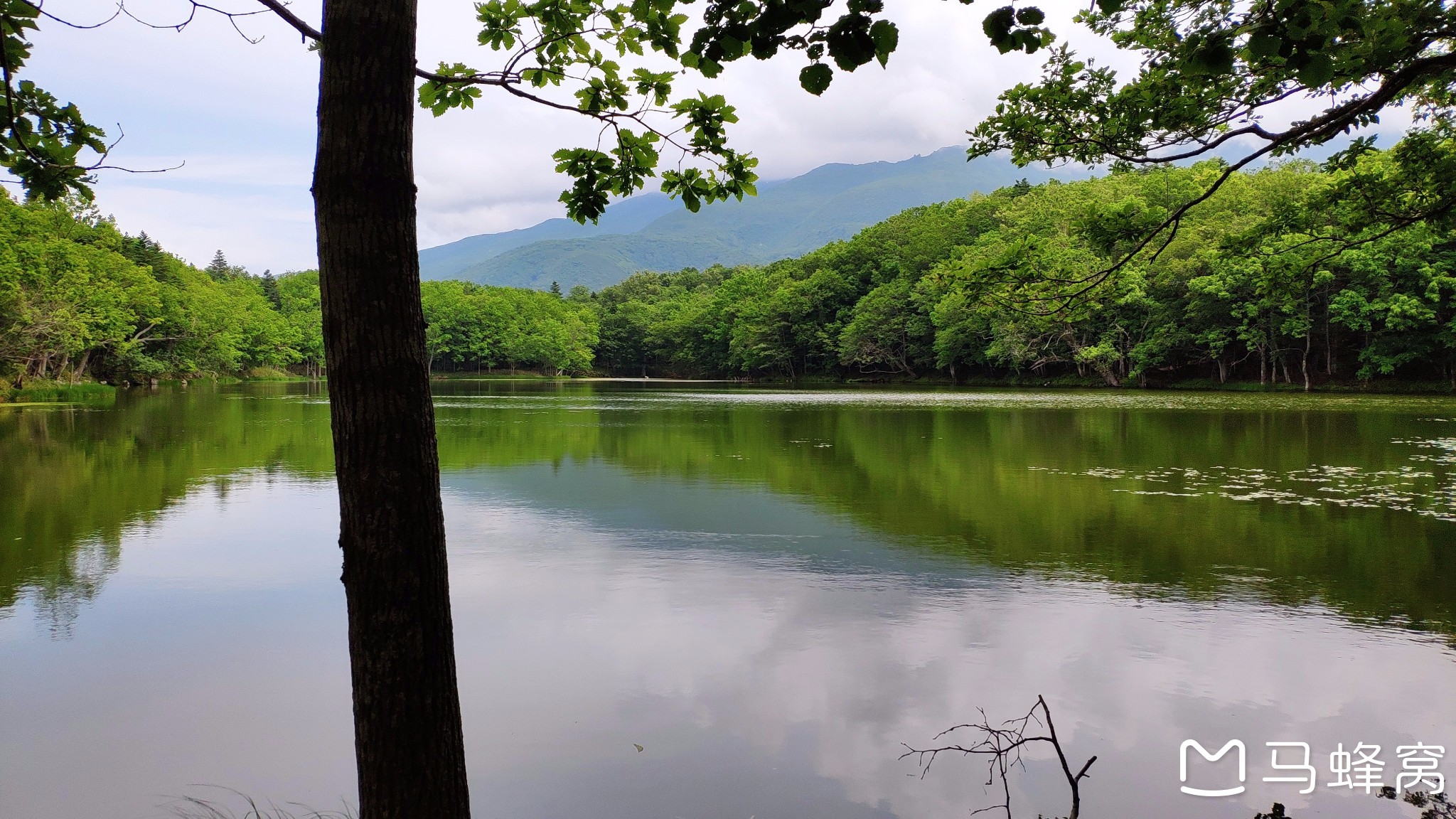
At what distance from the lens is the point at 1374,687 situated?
4.65 m

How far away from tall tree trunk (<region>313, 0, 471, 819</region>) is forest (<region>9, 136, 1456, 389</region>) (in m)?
4.31

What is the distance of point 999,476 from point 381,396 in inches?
476

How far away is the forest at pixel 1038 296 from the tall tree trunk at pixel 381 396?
4.31 meters

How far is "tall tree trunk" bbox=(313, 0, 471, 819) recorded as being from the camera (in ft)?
6.62

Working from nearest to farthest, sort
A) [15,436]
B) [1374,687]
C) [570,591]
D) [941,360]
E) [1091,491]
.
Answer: [1374,687]
[570,591]
[1091,491]
[15,436]
[941,360]

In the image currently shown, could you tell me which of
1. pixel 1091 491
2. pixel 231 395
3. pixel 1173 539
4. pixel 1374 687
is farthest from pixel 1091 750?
pixel 231 395

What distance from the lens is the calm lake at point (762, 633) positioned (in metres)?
3.84

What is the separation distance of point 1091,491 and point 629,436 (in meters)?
11.4

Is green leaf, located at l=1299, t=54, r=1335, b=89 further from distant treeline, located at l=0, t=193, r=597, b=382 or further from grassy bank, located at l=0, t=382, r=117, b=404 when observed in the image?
grassy bank, located at l=0, t=382, r=117, b=404

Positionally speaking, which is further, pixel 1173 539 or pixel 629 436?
pixel 629 436

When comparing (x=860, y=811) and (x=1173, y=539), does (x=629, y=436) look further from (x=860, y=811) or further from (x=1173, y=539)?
(x=860, y=811)

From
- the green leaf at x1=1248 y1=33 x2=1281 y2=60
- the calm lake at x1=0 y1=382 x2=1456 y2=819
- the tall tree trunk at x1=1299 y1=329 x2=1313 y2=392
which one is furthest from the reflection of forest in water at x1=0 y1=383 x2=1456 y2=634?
the tall tree trunk at x1=1299 y1=329 x2=1313 y2=392

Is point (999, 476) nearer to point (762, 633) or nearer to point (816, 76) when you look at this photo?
point (762, 633)
